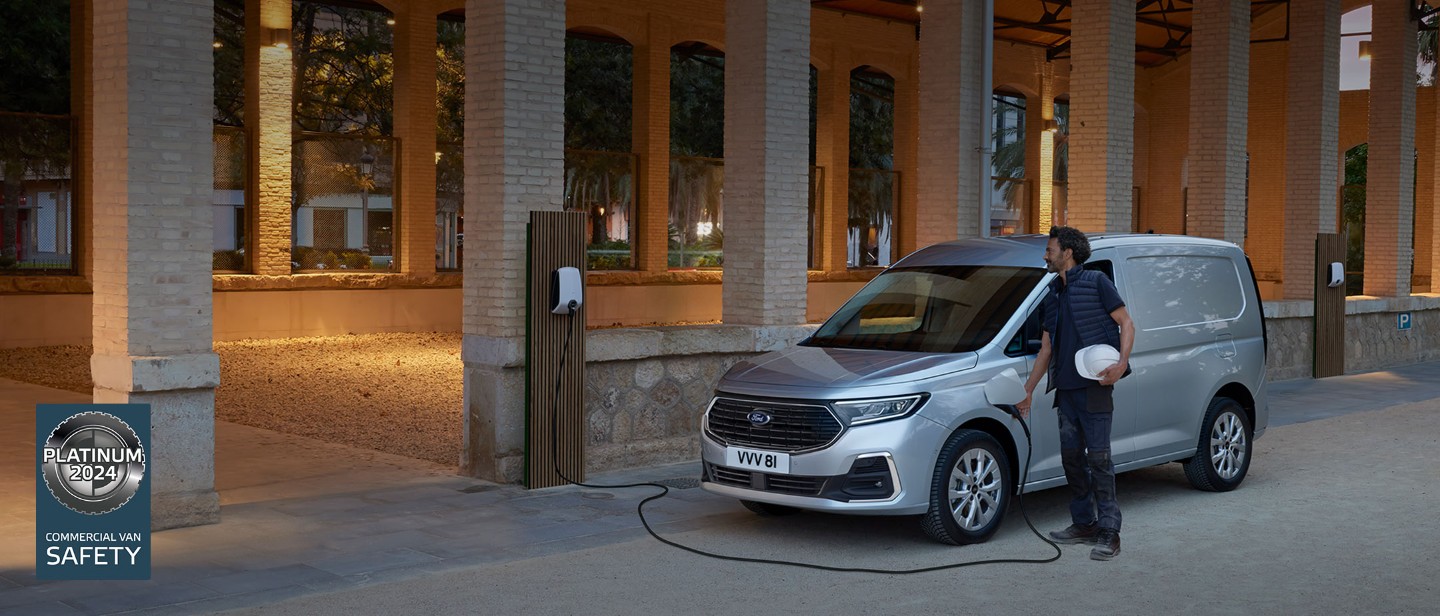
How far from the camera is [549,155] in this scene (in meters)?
10.5

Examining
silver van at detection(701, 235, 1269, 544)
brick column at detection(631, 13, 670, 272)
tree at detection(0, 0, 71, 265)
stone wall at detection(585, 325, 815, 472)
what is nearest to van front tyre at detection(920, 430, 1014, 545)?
silver van at detection(701, 235, 1269, 544)

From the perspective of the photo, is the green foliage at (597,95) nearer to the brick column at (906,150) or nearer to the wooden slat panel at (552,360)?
the brick column at (906,150)

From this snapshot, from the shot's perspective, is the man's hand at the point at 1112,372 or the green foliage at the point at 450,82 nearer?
the man's hand at the point at 1112,372

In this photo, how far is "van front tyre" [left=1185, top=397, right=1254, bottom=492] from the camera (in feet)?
31.9

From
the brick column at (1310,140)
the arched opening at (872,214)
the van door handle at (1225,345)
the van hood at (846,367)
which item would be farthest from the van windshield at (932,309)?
the arched opening at (872,214)

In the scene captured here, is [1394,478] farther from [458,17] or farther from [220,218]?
[458,17]

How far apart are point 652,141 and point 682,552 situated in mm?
20952

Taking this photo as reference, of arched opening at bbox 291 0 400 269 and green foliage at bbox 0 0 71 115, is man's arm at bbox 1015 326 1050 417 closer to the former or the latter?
arched opening at bbox 291 0 400 269

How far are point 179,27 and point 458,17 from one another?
2023cm

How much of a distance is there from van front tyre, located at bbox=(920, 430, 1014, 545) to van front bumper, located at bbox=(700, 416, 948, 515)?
0.10 metres

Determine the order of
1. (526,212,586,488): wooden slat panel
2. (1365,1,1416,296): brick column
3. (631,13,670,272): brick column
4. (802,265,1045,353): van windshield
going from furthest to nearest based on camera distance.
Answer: (631,13,670,272): brick column → (1365,1,1416,296): brick column → (526,212,586,488): wooden slat panel → (802,265,1045,353): van windshield

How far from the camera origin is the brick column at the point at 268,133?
75.8 ft

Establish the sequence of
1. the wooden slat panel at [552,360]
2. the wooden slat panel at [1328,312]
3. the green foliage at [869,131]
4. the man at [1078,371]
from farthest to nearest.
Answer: the green foliage at [869,131], the wooden slat panel at [1328,312], the wooden slat panel at [552,360], the man at [1078,371]

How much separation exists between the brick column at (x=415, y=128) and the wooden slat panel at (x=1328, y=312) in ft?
49.7
